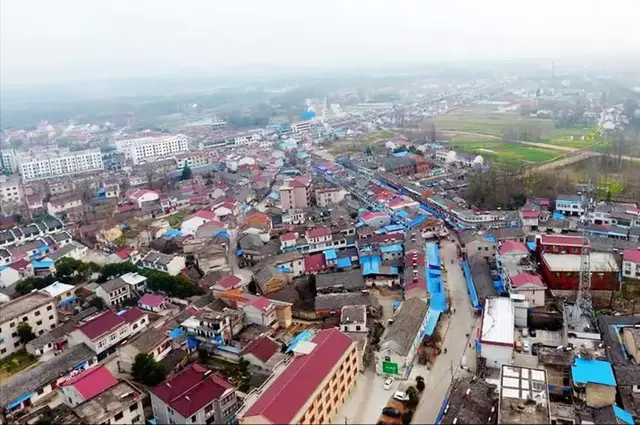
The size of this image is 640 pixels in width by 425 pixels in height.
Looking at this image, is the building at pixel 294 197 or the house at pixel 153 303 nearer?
the house at pixel 153 303

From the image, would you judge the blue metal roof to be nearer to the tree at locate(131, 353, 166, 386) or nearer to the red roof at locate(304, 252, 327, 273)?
the red roof at locate(304, 252, 327, 273)

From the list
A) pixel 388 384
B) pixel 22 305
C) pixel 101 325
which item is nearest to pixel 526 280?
pixel 388 384

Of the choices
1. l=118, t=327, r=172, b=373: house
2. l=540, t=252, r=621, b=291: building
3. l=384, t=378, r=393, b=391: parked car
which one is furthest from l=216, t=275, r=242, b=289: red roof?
l=540, t=252, r=621, b=291: building

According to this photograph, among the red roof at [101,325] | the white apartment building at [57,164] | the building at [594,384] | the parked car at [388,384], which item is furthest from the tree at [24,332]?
the white apartment building at [57,164]

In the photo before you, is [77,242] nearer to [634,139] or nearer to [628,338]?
[628,338]

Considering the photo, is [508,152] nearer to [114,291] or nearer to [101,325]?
[114,291]

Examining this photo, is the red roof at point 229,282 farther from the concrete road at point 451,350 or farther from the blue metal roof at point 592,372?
the blue metal roof at point 592,372
